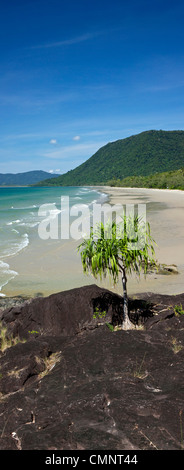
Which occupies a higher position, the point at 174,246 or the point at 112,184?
the point at 112,184

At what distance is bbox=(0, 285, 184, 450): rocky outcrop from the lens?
3471mm

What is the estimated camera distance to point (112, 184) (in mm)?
179375

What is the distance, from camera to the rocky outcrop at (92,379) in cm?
347

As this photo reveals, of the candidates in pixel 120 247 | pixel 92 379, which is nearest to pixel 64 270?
pixel 120 247

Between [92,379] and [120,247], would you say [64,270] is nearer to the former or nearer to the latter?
[120,247]

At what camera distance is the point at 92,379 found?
4883 mm

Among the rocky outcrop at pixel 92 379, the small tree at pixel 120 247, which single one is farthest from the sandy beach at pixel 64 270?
the small tree at pixel 120 247

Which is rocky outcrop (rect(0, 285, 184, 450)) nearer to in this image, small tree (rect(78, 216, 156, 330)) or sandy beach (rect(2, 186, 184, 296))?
small tree (rect(78, 216, 156, 330))

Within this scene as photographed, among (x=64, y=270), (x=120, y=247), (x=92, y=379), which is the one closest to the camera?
(x=92, y=379)

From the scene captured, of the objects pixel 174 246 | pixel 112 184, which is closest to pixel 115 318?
pixel 174 246

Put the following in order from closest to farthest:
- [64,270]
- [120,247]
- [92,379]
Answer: [92,379] < [120,247] < [64,270]

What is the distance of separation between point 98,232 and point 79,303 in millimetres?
2150

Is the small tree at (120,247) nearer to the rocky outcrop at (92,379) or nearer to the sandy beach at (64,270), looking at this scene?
the rocky outcrop at (92,379)
